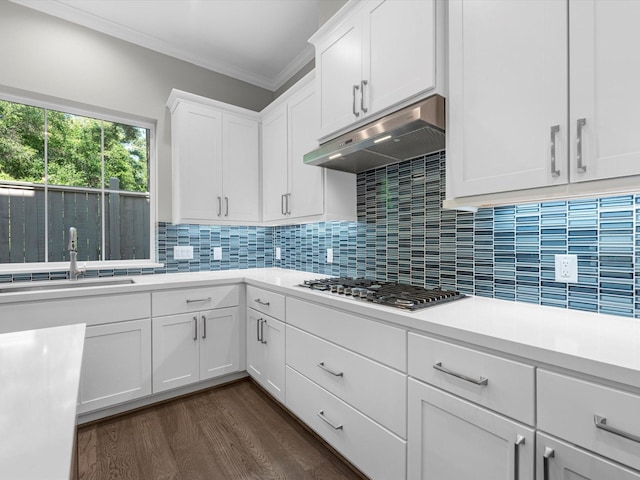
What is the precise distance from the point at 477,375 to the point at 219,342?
6.45 feet

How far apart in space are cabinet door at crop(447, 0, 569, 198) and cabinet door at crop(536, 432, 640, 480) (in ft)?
2.64

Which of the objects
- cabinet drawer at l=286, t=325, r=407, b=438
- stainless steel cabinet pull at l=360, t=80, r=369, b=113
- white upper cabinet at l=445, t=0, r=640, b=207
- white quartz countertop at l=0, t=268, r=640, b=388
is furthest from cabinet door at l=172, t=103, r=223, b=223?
white upper cabinet at l=445, t=0, r=640, b=207

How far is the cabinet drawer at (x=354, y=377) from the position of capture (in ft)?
4.31

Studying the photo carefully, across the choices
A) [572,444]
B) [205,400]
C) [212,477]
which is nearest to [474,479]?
[572,444]

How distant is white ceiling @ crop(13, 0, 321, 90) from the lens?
2354mm

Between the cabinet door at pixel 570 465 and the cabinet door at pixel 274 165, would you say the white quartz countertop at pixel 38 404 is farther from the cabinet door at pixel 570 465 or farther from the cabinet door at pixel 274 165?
the cabinet door at pixel 274 165

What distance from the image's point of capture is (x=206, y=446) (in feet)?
6.00

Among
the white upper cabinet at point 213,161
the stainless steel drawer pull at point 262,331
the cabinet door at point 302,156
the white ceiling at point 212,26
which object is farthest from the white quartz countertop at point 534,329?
the white ceiling at point 212,26

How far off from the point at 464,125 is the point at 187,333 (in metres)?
2.20

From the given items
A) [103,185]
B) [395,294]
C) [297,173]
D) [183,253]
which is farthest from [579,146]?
[103,185]

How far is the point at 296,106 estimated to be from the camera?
246 centimetres

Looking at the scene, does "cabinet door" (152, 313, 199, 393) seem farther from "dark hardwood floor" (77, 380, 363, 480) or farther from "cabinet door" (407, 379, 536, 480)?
"cabinet door" (407, 379, 536, 480)

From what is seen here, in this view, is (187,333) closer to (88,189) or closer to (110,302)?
(110,302)

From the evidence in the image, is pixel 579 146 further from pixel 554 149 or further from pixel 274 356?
pixel 274 356
